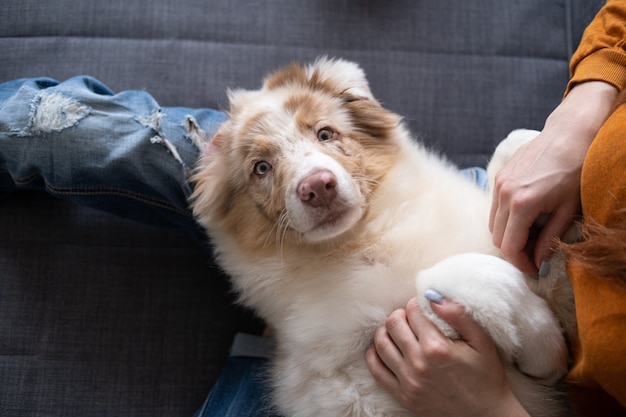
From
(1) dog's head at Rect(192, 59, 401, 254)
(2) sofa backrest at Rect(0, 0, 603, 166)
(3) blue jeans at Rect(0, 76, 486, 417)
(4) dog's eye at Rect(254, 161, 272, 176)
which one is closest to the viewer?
(1) dog's head at Rect(192, 59, 401, 254)

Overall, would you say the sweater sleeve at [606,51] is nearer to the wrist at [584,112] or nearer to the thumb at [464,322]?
the wrist at [584,112]

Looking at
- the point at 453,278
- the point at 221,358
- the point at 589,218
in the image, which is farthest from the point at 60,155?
the point at 589,218

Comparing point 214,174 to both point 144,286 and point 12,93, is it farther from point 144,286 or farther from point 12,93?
point 12,93

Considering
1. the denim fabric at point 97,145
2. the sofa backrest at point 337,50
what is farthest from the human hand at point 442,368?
the sofa backrest at point 337,50

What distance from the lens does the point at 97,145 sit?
175cm

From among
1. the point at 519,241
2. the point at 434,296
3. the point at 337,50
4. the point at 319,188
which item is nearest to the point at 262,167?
the point at 319,188

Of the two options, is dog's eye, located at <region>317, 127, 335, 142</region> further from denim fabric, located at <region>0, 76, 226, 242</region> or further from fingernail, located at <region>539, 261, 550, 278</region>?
fingernail, located at <region>539, 261, 550, 278</region>

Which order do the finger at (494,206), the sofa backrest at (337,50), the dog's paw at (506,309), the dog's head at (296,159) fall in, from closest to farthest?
the dog's paw at (506,309) → the finger at (494,206) → the dog's head at (296,159) → the sofa backrest at (337,50)

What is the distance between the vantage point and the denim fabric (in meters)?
1.75

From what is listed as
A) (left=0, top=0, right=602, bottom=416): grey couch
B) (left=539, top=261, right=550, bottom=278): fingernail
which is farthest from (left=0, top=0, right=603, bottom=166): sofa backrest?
(left=539, top=261, right=550, bottom=278): fingernail

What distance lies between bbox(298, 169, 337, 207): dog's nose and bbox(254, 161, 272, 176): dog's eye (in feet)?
0.74

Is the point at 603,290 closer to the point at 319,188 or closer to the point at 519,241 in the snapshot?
the point at 519,241

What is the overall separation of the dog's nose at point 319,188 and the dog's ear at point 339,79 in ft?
1.48

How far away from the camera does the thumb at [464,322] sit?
1266mm
